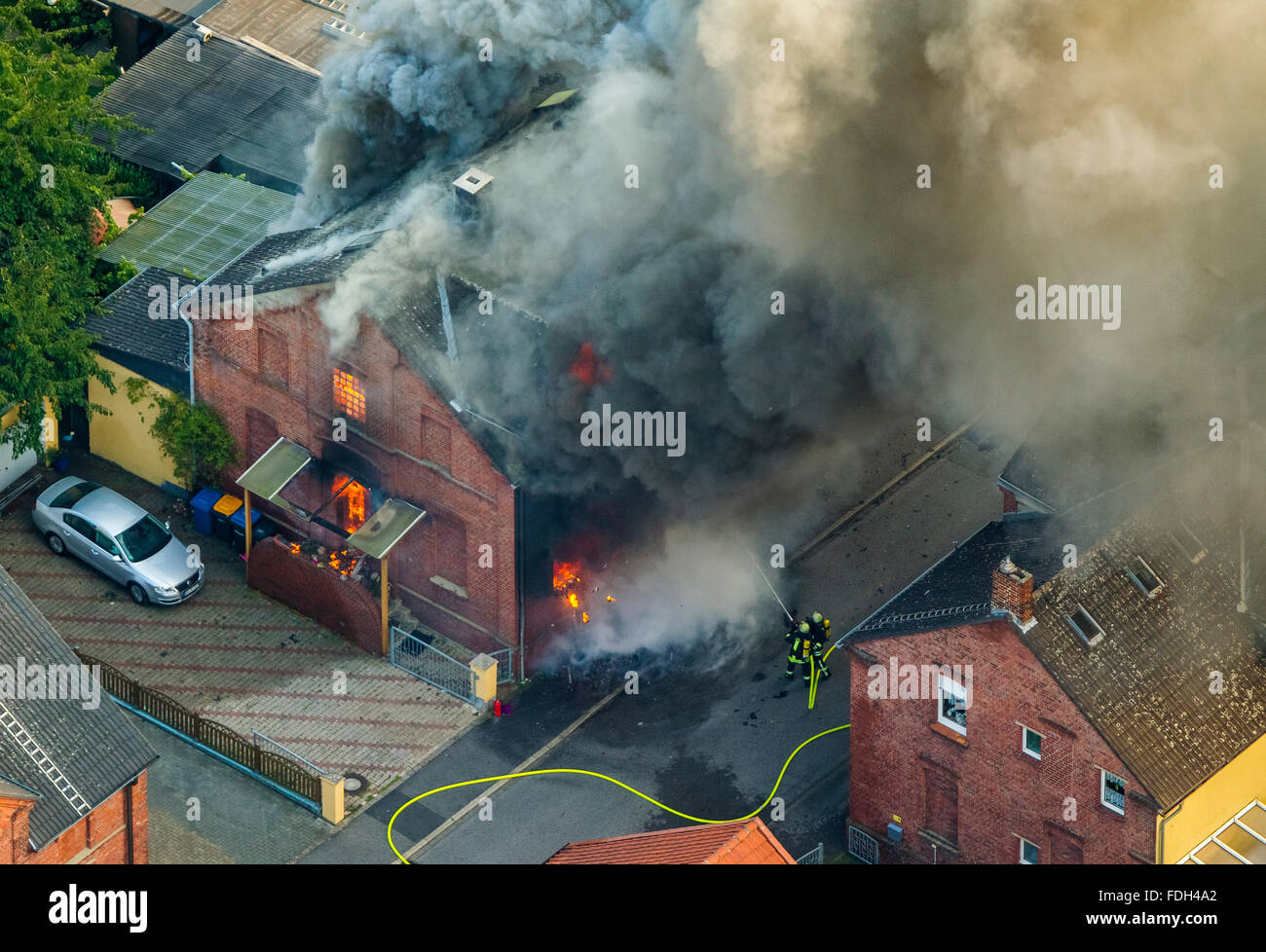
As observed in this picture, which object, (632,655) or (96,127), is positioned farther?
(96,127)

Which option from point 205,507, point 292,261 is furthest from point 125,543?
point 292,261

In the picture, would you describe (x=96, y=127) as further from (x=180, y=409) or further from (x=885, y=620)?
(x=885, y=620)

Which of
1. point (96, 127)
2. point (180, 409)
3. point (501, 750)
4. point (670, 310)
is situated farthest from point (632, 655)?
point (96, 127)

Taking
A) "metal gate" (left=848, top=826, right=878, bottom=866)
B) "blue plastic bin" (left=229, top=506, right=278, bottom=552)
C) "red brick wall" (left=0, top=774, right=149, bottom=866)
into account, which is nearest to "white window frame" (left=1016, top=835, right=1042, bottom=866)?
"metal gate" (left=848, top=826, right=878, bottom=866)

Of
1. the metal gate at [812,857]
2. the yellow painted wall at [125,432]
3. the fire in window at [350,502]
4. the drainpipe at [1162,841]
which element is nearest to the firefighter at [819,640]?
the metal gate at [812,857]

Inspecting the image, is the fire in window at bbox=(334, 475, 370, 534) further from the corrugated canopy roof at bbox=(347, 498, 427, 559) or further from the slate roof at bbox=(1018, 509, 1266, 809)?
the slate roof at bbox=(1018, 509, 1266, 809)

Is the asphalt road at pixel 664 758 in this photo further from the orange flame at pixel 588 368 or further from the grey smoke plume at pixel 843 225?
the orange flame at pixel 588 368
